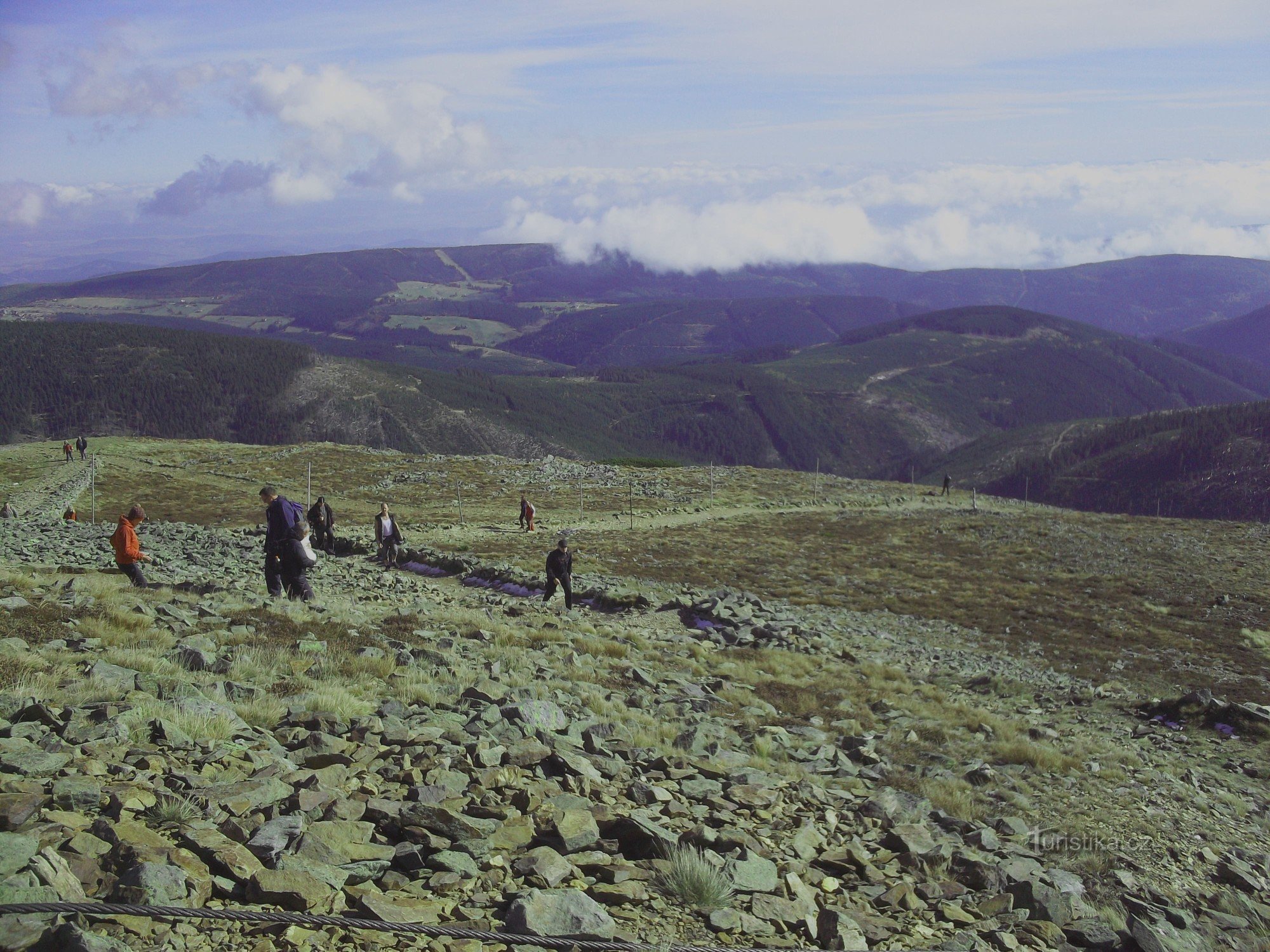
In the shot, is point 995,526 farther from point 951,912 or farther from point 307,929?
point 307,929

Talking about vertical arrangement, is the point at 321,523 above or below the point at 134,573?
below

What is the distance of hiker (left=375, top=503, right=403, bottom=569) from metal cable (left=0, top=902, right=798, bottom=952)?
77.9ft

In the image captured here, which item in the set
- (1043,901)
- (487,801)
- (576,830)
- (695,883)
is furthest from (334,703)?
(1043,901)

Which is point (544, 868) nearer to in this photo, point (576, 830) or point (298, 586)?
point (576, 830)

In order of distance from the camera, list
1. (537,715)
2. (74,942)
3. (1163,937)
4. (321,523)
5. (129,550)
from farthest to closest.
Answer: (321,523)
(129,550)
(537,715)
(1163,937)
(74,942)

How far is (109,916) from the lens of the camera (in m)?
5.33

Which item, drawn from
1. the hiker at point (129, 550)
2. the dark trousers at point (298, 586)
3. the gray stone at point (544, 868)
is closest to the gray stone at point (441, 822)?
the gray stone at point (544, 868)

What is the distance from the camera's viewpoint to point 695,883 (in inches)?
277

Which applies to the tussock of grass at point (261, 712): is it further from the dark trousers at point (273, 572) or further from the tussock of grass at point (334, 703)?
the dark trousers at point (273, 572)

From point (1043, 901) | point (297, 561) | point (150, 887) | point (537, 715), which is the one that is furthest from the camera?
point (297, 561)

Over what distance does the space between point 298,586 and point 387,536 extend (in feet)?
37.2

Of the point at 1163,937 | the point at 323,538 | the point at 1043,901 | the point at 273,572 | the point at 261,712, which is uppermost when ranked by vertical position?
the point at 261,712

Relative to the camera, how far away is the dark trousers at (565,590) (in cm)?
2312

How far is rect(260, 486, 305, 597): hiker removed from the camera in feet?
56.7
